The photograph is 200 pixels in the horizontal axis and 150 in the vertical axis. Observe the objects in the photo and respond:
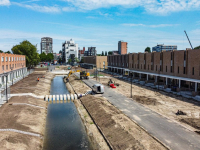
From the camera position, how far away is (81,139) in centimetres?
2148

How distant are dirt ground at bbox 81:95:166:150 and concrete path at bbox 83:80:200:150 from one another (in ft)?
3.11

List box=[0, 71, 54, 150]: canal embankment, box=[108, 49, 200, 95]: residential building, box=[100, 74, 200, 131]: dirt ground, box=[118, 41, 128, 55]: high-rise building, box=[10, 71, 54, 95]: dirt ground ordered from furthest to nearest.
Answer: box=[118, 41, 128, 55]: high-rise building
box=[10, 71, 54, 95]: dirt ground
box=[108, 49, 200, 95]: residential building
box=[100, 74, 200, 131]: dirt ground
box=[0, 71, 54, 150]: canal embankment

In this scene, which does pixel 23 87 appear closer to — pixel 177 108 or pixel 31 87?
pixel 31 87

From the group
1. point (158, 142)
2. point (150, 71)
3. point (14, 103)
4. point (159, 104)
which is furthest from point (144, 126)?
point (150, 71)

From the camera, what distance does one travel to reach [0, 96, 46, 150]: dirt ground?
1789 centimetres

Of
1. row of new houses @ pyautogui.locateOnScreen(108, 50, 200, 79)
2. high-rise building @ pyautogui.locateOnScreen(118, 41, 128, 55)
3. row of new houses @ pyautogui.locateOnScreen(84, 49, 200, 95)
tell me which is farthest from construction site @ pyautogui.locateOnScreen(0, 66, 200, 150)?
high-rise building @ pyautogui.locateOnScreen(118, 41, 128, 55)

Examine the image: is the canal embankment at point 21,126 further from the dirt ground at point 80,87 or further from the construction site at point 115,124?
the dirt ground at point 80,87

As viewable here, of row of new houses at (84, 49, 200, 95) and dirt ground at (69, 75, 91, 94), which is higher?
row of new houses at (84, 49, 200, 95)

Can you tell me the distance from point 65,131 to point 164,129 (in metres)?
11.9

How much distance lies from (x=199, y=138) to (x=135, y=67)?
174 feet

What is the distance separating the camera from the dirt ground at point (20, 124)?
58.7ft

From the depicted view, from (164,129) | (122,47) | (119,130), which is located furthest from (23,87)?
(122,47)

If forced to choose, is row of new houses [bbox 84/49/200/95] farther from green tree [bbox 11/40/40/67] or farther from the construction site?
green tree [bbox 11/40/40/67]

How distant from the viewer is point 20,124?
22438mm
